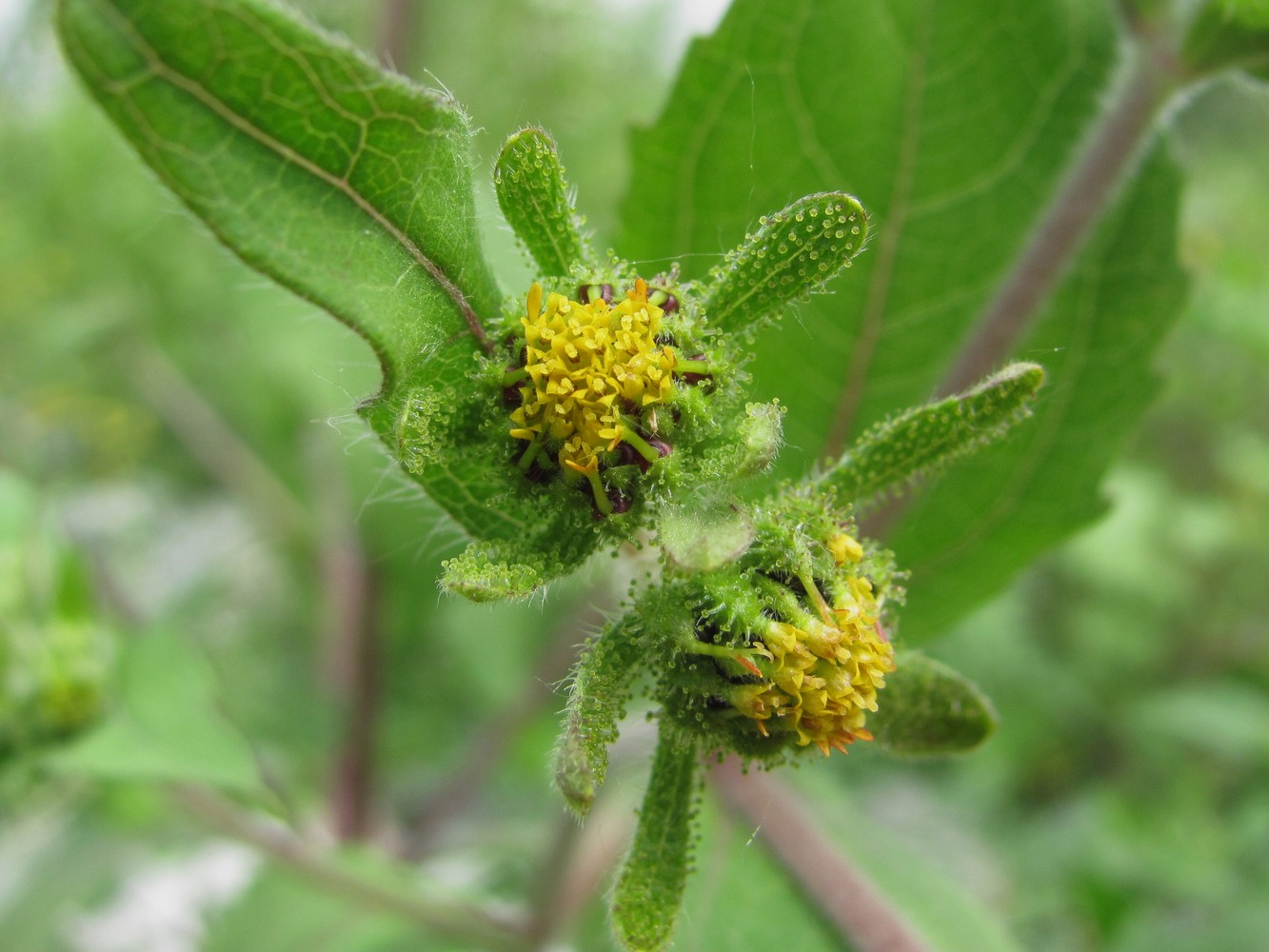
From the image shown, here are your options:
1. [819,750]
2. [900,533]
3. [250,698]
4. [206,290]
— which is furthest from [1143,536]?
[206,290]

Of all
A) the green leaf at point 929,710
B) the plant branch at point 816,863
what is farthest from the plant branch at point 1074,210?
the plant branch at point 816,863

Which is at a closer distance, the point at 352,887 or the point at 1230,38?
the point at 1230,38

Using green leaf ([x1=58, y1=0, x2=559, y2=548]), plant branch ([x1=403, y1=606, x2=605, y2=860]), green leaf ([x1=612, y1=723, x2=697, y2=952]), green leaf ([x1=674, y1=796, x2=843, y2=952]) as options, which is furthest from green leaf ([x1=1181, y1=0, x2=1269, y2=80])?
plant branch ([x1=403, y1=606, x2=605, y2=860])

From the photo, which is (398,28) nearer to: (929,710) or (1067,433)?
(1067,433)

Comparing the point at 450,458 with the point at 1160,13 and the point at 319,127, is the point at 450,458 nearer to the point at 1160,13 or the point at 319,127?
the point at 319,127

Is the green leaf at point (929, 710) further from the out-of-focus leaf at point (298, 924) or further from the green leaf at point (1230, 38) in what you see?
the out-of-focus leaf at point (298, 924)

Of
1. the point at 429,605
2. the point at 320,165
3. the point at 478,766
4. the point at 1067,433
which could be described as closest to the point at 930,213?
the point at 1067,433

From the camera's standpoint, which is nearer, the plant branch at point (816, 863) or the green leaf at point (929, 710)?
the green leaf at point (929, 710)
